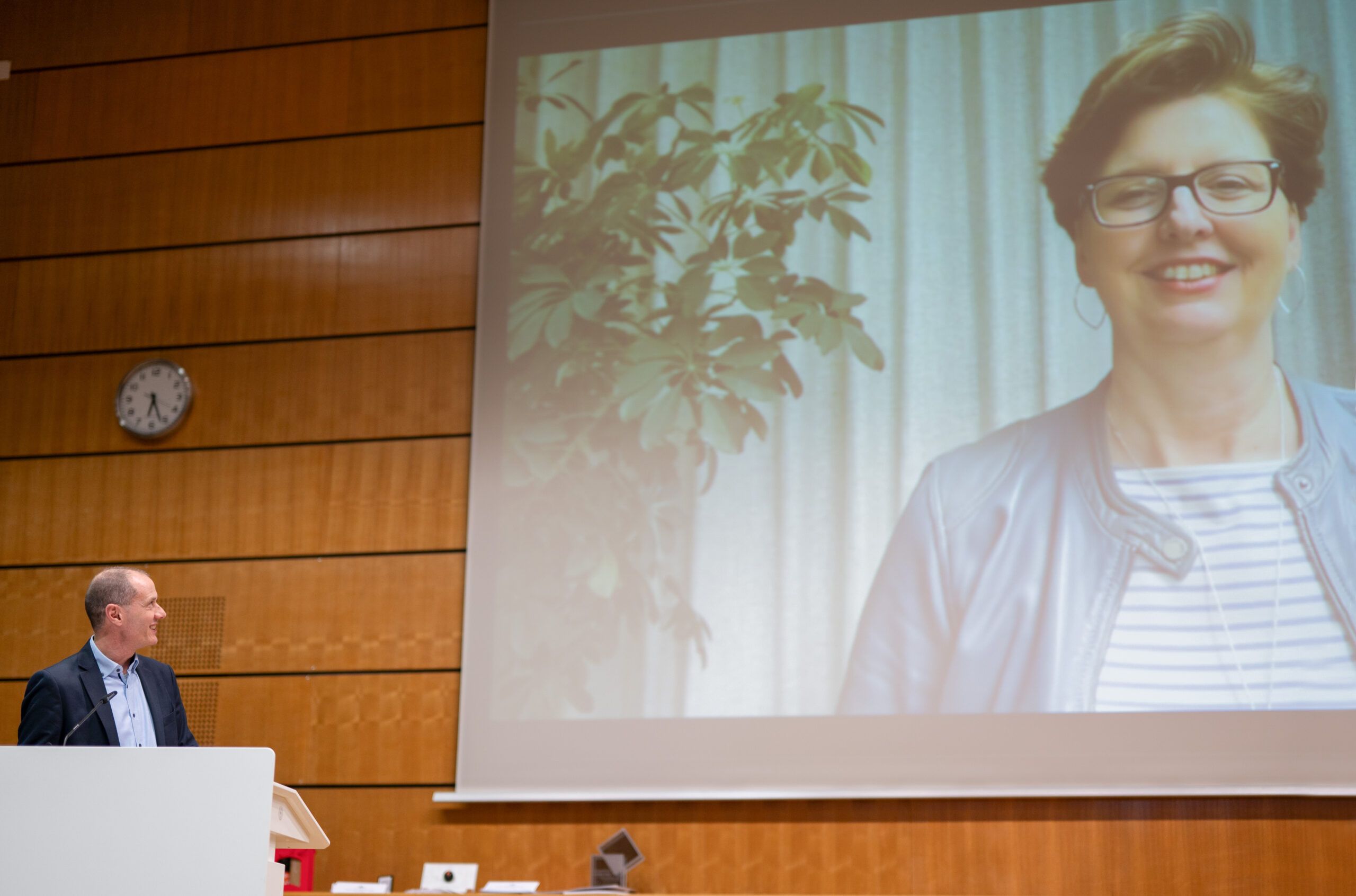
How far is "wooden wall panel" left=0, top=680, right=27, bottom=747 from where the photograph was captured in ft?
15.8

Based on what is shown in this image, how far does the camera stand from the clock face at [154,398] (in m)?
5.00

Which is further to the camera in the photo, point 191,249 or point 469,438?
point 191,249

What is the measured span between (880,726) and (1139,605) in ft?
2.96

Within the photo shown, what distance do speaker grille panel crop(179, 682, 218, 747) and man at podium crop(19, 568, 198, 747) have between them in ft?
4.93

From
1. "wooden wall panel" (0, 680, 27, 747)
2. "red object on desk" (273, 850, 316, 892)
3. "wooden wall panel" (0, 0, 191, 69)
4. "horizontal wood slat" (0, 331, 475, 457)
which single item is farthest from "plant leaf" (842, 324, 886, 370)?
"wooden wall panel" (0, 680, 27, 747)

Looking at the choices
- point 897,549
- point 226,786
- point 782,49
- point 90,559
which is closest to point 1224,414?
point 897,549

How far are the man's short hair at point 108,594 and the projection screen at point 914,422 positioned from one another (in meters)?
1.62

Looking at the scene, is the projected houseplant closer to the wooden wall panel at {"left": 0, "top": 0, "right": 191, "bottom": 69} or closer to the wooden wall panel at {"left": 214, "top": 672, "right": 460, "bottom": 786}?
the wooden wall panel at {"left": 214, "top": 672, "right": 460, "bottom": 786}

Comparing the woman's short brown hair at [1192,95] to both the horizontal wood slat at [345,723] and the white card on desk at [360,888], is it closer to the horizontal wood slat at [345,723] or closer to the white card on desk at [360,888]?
the horizontal wood slat at [345,723]

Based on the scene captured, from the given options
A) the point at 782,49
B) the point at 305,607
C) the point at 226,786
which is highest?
the point at 782,49

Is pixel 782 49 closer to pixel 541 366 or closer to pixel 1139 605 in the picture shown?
pixel 541 366

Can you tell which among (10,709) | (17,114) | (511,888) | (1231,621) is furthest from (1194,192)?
(17,114)

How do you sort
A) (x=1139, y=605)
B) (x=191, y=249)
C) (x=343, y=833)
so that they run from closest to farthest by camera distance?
(x=1139, y=605)
(x=343, y=833)
(x=191, y=249)

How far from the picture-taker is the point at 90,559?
495 centimetres
